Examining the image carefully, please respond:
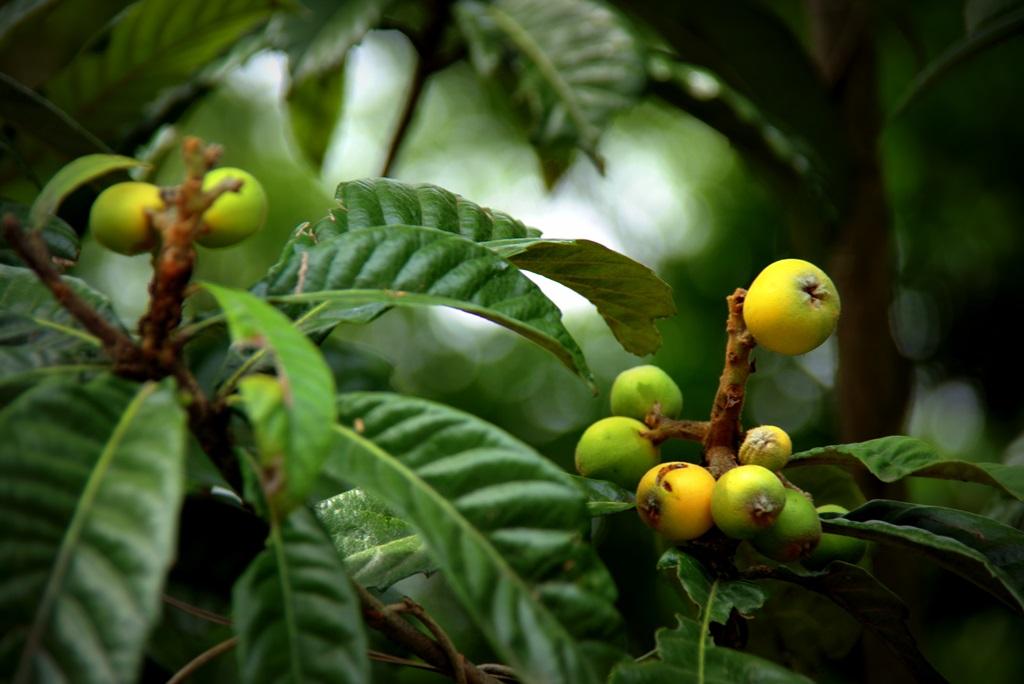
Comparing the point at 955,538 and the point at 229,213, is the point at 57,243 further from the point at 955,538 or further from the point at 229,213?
the point at 955,538

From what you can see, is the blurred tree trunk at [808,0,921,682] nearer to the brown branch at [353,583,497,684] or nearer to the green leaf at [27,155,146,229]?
the brown branch at [353,583,497,684]

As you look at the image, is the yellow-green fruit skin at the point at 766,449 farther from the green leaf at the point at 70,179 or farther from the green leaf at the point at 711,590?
the green leaf at the point at 70,179

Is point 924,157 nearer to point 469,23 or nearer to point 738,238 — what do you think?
point 738,238

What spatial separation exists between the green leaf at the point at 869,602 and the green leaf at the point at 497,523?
1.09 ft

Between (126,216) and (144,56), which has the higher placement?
(144,56)

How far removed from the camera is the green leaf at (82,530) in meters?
0.52

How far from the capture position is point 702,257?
13.9 ft

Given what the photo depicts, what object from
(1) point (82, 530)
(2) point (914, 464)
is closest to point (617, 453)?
(2) point (914, 464)

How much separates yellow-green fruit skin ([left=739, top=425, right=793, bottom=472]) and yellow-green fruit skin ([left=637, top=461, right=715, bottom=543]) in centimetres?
4

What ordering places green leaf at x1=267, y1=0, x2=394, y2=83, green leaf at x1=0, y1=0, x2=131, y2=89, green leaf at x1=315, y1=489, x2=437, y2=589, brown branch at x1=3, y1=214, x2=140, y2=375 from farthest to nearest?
green leaf at x1=267, y1=0, x2=394, y2=83, green leaf at x1=0, y1=0, x2=131, y2=89, green leaf at x1=315, y1=489, x2=437, y2=589, brown branch at x1=3, y1=214, x2=140, y2=375

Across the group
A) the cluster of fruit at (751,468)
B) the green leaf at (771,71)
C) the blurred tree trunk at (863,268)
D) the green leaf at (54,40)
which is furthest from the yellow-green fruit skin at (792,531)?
the green leaf at (54,40)

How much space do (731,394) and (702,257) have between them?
345 cm

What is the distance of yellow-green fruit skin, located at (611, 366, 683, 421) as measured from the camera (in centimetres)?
97

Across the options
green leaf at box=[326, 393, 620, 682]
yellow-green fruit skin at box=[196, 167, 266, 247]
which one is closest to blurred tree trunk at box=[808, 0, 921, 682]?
green leaf at box=[326, 393, 620, 682]
